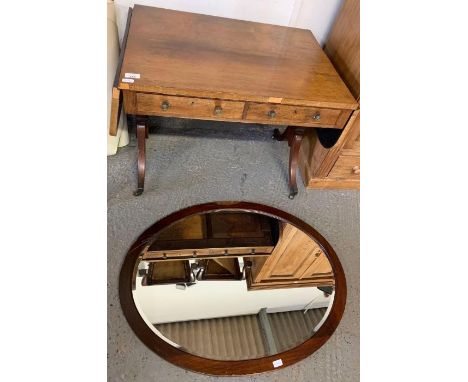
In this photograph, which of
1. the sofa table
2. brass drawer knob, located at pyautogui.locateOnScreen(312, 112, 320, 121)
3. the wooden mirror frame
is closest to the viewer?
the wooden mirror frame

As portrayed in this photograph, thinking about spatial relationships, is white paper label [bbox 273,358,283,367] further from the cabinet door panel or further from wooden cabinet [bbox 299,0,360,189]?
wooden cabinet [bbox 299,0,360,189]

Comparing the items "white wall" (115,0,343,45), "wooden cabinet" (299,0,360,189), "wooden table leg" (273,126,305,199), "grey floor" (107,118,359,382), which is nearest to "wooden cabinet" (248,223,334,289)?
"grey floor" (107,118,359,382)

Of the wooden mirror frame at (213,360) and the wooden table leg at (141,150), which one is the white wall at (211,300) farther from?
the wooden table leg at (141,150)

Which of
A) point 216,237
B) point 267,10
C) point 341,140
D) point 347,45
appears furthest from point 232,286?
point 267,10

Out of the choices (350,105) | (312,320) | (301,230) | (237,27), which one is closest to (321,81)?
(350,105)

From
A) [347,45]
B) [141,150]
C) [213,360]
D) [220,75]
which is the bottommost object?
[213,360]

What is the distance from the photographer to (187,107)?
1.08 m

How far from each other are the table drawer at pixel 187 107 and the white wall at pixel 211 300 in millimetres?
518

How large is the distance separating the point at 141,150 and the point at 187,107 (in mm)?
304

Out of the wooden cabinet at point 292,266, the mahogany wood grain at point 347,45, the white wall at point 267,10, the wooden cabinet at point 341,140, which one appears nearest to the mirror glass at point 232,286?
the wooden cabinet at point 292,266

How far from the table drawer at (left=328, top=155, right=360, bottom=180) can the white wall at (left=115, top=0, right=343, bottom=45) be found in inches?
21.2

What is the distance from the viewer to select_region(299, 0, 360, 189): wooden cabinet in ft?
4.03

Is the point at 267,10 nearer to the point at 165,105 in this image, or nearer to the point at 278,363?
→ the point at 165,105

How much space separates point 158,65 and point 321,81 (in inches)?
21.5
